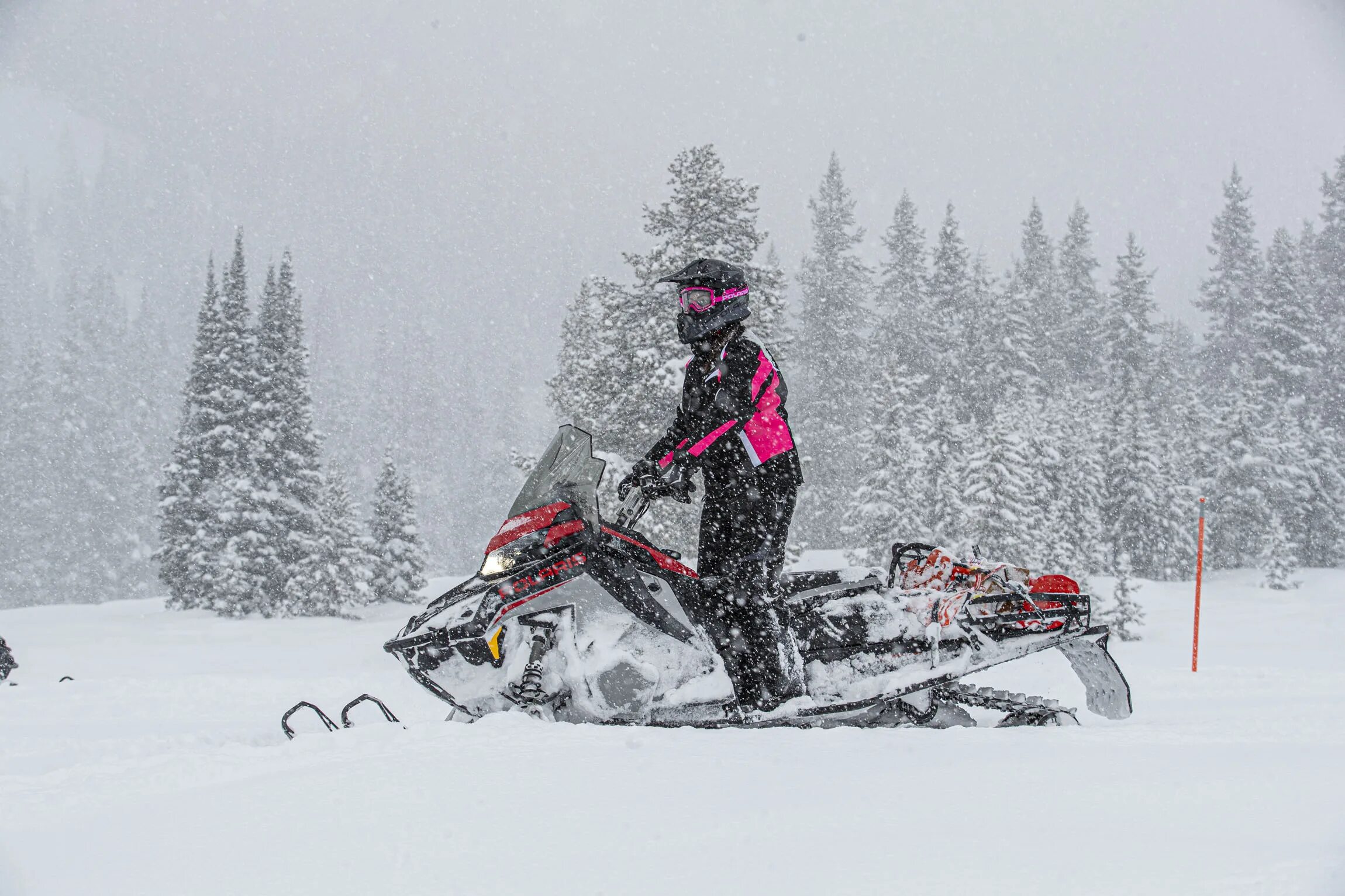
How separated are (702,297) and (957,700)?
2.29 m

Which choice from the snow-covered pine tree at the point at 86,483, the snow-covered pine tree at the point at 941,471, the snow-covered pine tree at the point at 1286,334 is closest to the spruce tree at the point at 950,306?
the snow-covered pine tree at the point at 1286,334

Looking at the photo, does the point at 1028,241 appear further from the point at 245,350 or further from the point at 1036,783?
the point at 1036,783

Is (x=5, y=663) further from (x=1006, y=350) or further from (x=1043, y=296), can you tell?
(x=1043, y=296)

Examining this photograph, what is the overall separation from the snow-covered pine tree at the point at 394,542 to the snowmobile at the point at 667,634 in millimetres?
22905

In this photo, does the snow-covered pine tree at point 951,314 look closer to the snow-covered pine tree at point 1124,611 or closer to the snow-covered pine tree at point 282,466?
the snow-covered pine tree at point 1124,611

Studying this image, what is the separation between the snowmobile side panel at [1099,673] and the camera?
4.21m

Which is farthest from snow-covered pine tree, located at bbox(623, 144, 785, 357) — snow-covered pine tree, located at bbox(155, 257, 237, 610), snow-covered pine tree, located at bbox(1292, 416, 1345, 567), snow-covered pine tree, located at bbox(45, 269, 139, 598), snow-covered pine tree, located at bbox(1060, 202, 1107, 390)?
snow-covered pine tree, located at bbox(45, 269, 139, 598)

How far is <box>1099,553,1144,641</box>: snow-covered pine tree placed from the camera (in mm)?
16578

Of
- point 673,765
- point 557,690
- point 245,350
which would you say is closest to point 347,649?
point 557,690

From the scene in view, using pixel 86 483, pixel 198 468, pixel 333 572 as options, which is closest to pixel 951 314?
pixel 333 572

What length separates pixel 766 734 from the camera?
3418 mm

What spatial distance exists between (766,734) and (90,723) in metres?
4.45

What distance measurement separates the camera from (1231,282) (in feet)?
123

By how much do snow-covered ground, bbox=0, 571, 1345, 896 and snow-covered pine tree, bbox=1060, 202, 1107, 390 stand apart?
39133 mm
